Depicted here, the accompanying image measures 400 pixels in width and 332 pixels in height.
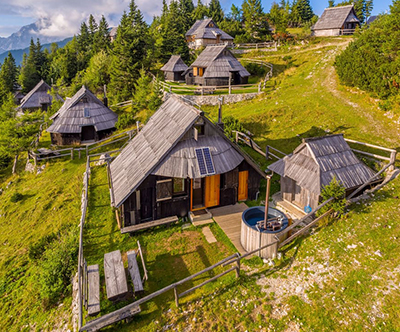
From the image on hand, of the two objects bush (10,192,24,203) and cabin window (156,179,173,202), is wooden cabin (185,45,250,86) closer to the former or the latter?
cabin window (156,179,173,202)

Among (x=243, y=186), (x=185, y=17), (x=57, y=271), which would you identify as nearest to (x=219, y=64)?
(x=243, y=186)

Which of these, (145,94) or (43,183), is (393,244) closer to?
(43,183)

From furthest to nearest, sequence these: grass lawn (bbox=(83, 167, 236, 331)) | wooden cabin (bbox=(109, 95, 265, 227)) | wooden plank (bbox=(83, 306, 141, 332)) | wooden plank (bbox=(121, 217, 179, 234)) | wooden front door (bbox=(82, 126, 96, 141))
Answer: wooden front door (bbox=(82, 126, 96, 141)) < wooden cabin (bbox=(109, 95, 265, 227)) < wooden plank (bbox=(121, 217, 179, 234)) < grass lawn (bbox=(83, 167, 236, 331)) < wooden plank (bbox=(83, 306, 141, 332))

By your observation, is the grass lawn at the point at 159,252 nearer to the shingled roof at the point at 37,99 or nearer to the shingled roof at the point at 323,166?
the shingled roof at the point at 323,166

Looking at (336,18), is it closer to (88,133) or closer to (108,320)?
(88,133)

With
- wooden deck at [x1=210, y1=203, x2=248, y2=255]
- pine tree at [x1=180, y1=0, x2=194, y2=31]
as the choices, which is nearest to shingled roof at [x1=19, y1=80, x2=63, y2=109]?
pine tree at [x1=180, y1=0, x2=194, y2=31]

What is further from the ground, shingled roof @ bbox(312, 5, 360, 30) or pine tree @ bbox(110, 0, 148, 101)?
shingled roof @ bbox(312, 5, 360, 30)

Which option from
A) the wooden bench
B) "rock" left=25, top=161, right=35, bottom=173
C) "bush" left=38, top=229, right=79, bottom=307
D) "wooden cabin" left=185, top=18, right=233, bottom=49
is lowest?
"bush" left=38, top=229, right=79, bottom=307
